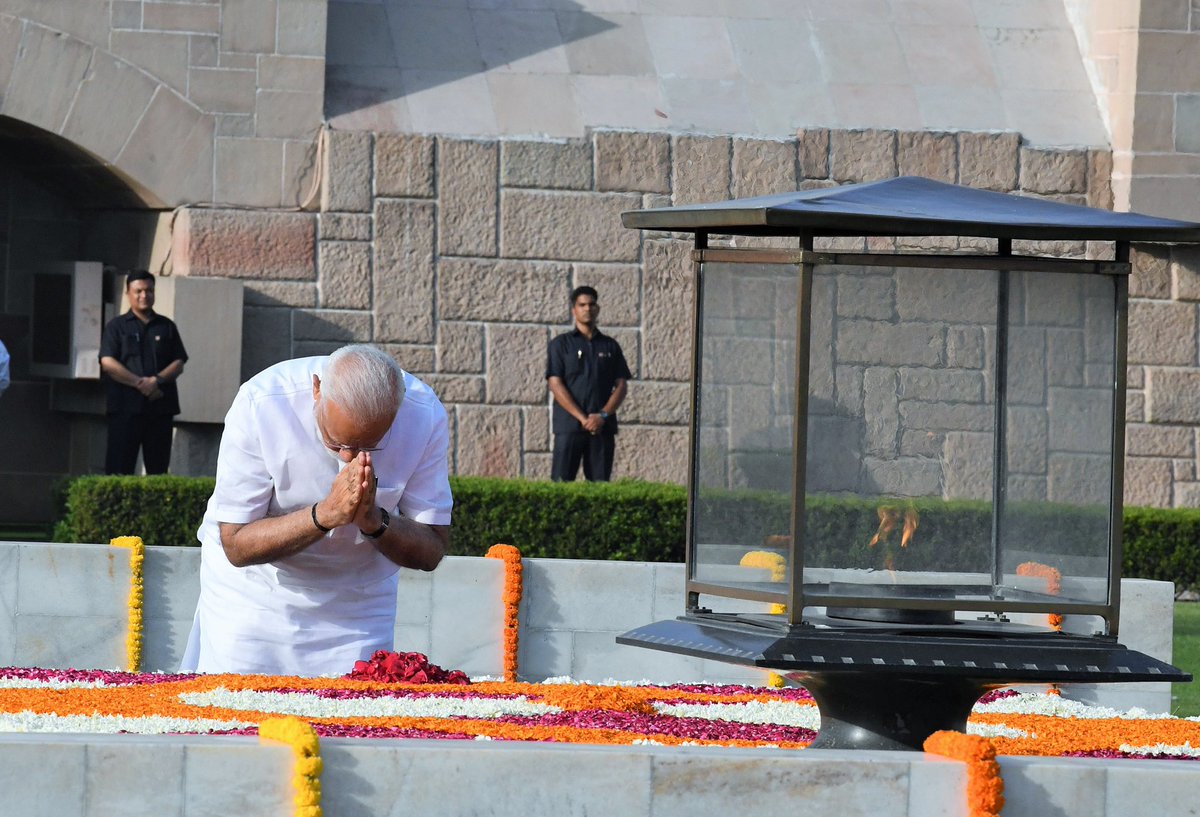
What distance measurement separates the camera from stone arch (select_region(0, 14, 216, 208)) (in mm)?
12242

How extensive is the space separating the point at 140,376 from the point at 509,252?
2.56m

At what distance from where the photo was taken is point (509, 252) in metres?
13.0

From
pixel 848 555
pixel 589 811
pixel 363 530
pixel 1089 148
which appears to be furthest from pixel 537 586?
pixel 1089 148

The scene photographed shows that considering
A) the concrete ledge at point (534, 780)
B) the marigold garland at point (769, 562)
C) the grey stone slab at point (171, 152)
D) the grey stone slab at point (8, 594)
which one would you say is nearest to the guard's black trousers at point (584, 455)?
the grey stone slab at point (171, 152)

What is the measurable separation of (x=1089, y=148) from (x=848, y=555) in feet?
32.2

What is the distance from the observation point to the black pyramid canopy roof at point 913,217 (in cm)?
417

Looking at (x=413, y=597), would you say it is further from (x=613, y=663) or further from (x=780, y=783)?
(x=780, y=783)

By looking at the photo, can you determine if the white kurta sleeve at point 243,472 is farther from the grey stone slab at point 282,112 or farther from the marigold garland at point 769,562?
the grey stone slab at point 282,112

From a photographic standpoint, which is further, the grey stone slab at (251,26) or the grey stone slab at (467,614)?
the grey stone slab at (251,26)

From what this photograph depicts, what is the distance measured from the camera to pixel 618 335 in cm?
1315

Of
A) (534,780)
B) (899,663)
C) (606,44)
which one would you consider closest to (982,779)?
(899,663)

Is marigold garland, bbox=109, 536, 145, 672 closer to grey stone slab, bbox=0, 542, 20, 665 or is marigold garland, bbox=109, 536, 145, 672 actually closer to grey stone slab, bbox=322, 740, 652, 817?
grey stone slab, bbox=0, 542, 20, 665

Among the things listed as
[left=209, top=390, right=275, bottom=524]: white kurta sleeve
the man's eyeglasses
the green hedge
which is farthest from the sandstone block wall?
the man's eyeglasses

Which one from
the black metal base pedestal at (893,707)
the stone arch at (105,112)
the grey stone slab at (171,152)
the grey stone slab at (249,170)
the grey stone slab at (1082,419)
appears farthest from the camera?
the grey stone slab at (249,170)
